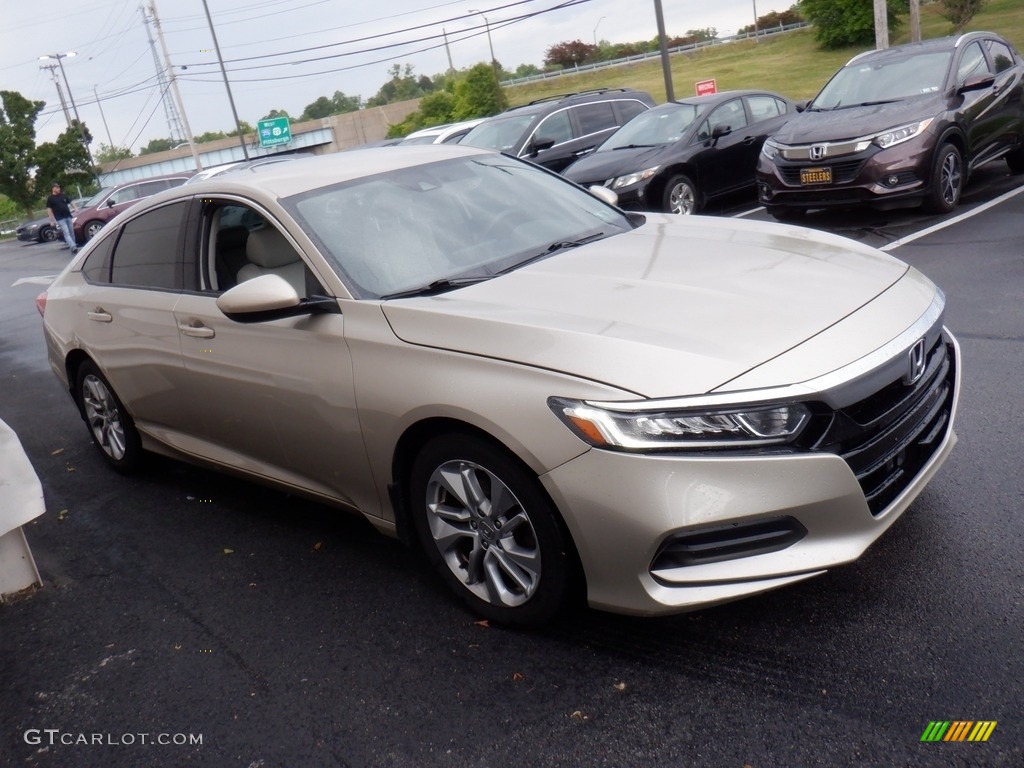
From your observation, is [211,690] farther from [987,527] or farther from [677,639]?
[987,527]

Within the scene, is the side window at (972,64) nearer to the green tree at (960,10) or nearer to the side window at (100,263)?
the side window at (100,263)

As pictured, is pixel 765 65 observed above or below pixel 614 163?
below

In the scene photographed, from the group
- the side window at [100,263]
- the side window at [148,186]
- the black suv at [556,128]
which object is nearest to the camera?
the side window at [100,263]

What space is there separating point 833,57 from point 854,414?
54383mm

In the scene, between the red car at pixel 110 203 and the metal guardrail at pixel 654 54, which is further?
the metal guardrail at pixel 654 54

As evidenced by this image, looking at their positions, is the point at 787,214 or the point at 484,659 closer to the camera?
the point at 484,659

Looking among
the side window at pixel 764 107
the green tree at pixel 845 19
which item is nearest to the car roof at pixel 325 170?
the side window at pixel 764 107

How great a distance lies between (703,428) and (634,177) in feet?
28.3

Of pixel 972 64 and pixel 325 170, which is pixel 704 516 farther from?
pixel 972 64

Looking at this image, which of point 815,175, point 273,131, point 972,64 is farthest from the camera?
point 273,131

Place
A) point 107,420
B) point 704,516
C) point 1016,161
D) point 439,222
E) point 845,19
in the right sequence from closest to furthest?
point 704,516 → point 439,222 → point 107,420 → point 1016,161 → point 845,19

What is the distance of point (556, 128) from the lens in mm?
14016

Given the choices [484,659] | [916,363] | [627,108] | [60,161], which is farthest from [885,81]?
[60,161]

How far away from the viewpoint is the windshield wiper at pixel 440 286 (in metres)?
3.67
